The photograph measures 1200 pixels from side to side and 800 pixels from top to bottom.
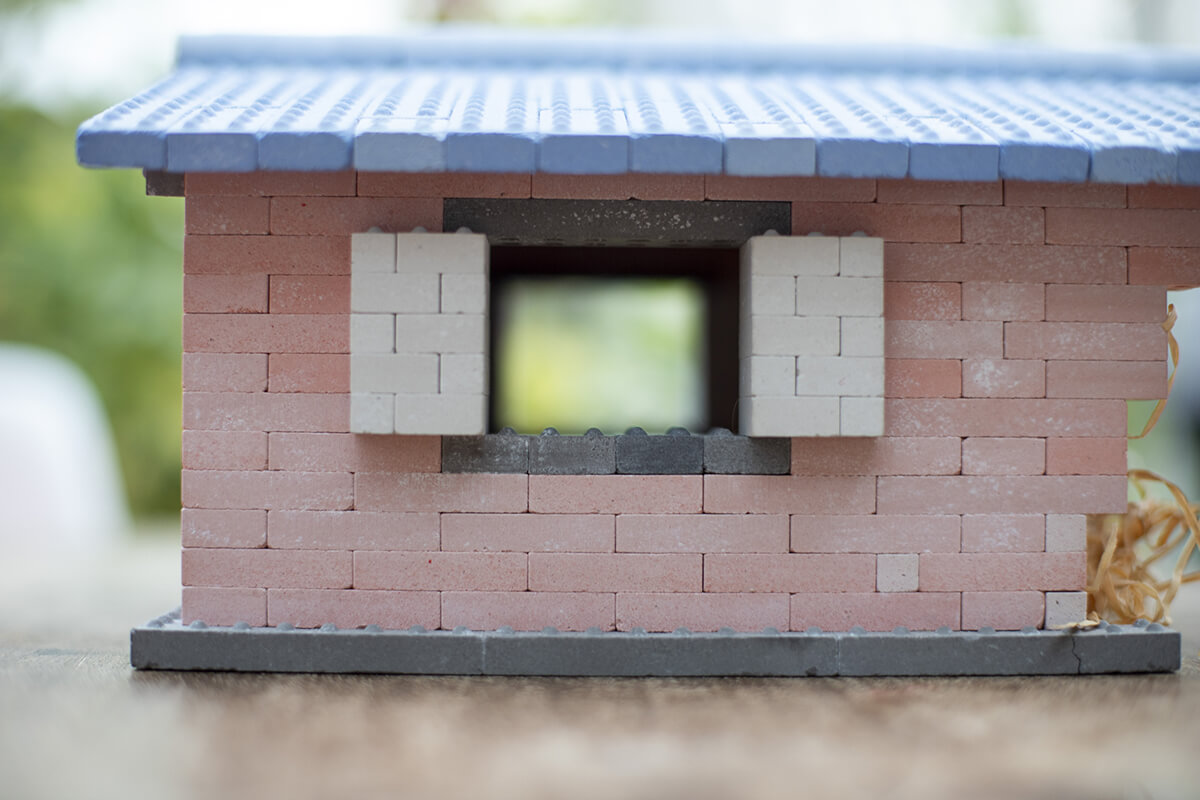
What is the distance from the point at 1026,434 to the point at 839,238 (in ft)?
4.21

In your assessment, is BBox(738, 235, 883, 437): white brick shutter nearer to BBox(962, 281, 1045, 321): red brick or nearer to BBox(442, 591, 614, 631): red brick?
BBox(962, 281, 1045, 321): red brick

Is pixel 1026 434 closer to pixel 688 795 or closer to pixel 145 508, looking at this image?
pixel 688 795

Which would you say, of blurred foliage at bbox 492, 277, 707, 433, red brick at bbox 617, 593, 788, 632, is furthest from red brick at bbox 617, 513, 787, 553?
blurred foliage at bbox 492, 277, 707, 433

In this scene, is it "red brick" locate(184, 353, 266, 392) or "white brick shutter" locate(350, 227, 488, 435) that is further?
"red brick" locate(184, 353, 266, 392)

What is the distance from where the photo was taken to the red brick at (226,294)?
4238 millimetres

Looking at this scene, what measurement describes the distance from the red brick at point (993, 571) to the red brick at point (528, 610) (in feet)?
4.93

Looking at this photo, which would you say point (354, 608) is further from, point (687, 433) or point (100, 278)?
point (100, 278)

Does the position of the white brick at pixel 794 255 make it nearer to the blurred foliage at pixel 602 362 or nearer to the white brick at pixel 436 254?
the white brick at pixel 436 254

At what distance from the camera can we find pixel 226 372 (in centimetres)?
425

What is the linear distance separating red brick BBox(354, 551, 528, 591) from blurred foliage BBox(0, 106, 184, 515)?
35.5ft

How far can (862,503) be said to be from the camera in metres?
4.27

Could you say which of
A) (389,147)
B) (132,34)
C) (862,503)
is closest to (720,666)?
(862,503)

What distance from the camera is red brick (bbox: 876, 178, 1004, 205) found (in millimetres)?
4320

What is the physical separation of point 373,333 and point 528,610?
1.45m
